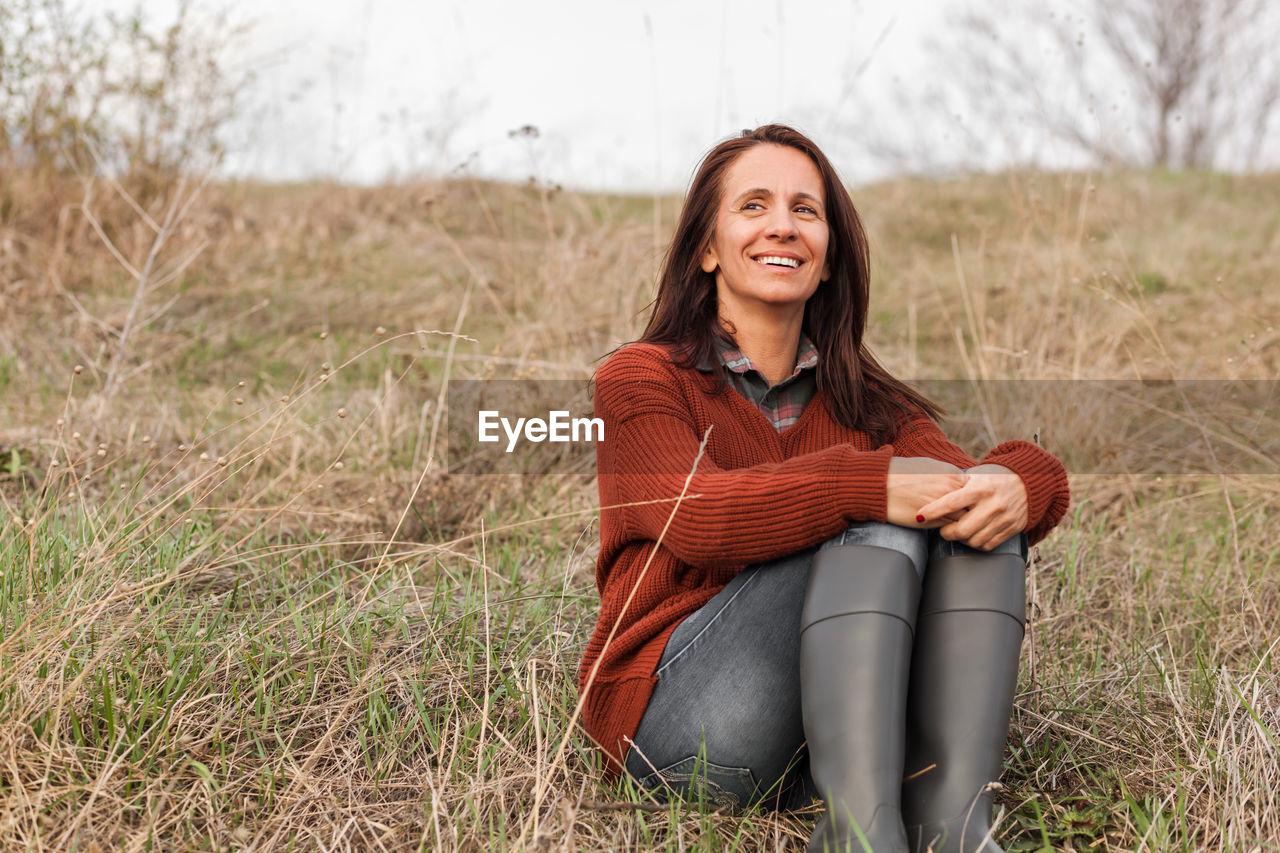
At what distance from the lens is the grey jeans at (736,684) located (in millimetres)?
1663

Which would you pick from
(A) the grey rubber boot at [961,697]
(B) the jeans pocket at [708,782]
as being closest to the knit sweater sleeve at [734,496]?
(A) the grey rubber boot at [961,697]

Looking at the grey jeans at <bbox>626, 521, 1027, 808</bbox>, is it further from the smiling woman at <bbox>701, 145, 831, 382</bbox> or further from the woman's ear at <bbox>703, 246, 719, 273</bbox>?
the woman's ear at <bbox>703, 246, 719, 273</bbox>

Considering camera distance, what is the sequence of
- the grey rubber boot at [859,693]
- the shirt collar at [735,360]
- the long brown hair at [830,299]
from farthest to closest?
the long brown hair at [830,299] < the shirt collar at [735,360] < the grey rubber boot at [859,693]

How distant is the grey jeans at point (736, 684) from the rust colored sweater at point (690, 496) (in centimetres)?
4

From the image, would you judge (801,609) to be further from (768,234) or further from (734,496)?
(768,234)

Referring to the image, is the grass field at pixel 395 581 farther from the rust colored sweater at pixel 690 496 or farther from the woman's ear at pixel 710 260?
the woman's ear at pixel 710 260

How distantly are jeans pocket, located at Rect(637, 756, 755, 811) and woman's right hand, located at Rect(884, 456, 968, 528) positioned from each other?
0.49 m

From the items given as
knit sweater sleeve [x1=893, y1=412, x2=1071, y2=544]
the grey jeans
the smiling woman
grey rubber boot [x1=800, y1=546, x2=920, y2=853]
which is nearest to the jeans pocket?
the grey jeans

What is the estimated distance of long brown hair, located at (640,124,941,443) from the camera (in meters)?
2.09

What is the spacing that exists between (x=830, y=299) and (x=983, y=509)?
76cm

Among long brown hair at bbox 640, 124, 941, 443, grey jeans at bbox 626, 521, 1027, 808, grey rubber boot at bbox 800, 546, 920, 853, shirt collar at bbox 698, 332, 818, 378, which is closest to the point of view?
grey rubber boot at bbox 800, 546, 920, 853

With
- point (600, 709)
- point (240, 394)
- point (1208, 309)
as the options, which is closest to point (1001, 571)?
point (600, 709)

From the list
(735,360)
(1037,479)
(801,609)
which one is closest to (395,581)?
(735,360)

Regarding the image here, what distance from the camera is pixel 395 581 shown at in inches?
92.4
